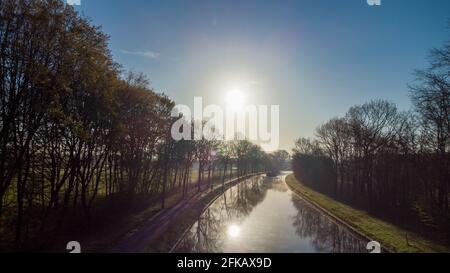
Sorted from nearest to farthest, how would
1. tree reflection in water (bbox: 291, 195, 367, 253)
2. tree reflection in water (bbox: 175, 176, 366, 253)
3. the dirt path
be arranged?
the dirt path
tree reflection in water (bbox: 175, 176, 366, 253)
tree reflection in water (bbox: 291, 195, 367, 253)

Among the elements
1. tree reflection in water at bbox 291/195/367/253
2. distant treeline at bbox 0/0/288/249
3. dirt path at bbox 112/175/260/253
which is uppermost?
distant treeline at bbox 0/0/288/249

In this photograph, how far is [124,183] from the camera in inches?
1374

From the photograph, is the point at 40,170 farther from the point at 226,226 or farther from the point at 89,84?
the point at 226,226

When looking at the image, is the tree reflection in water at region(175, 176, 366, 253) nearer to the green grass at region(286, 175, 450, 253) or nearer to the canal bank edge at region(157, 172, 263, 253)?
the canal bank edge at region(157, 172, 263, 253)

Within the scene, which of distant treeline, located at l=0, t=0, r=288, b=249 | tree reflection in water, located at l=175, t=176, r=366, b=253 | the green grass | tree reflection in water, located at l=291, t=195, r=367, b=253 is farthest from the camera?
tree reflection in water, located at l=291, t=195, r=367, b=253

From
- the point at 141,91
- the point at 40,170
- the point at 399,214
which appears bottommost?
the point at 399,214

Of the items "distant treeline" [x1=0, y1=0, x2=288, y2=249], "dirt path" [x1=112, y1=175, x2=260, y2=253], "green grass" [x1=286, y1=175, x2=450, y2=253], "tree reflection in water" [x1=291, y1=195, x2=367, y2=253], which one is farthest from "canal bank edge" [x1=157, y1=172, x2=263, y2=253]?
"green grass" [x1=286, y1=175, x2=450, y2=253]

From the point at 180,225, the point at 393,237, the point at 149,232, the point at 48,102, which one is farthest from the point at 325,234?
the point at 48,102

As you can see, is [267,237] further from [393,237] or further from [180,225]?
[393,237]

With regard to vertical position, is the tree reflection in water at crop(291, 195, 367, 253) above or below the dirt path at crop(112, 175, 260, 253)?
below

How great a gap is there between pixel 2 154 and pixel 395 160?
43272 millimetres

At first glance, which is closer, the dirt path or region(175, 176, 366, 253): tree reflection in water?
the dirt path

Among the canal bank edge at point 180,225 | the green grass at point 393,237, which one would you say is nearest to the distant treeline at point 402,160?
the green grass at point 393,237
